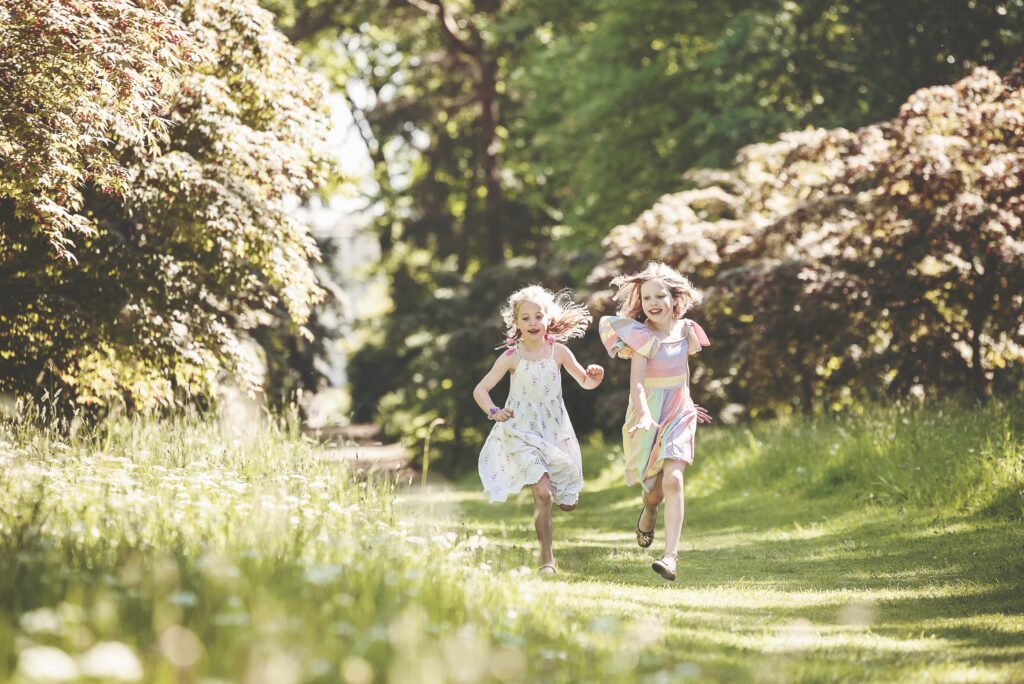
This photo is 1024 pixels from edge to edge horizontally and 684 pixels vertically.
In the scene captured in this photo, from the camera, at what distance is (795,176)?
47.4 feet

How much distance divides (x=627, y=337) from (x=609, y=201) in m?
16.9

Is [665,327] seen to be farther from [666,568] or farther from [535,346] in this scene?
[666,568]

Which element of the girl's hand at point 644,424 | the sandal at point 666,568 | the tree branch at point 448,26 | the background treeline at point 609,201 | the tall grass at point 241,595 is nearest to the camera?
the tall grass at point 241,595

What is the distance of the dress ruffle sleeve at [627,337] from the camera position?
7.74 m

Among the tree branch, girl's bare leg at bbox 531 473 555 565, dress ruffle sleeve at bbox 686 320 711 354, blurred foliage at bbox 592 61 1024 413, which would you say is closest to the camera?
girl's bare leg at bbox 531 473 555 565

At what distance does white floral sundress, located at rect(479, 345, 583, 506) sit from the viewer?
757cm

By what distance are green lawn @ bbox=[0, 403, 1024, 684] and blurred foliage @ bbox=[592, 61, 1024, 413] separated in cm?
199

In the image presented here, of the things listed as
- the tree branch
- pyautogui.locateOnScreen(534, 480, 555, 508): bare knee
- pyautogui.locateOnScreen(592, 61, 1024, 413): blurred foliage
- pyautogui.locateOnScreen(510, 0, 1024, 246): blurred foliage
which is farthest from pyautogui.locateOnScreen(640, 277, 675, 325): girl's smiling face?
the tree branch

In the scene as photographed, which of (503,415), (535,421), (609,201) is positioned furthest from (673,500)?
(609,201)

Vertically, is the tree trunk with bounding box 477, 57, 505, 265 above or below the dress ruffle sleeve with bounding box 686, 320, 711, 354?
above

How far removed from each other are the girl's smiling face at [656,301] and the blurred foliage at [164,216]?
4.02 meters

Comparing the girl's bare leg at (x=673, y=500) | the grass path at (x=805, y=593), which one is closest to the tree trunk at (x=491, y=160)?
the grass path at (x=805, y=593)

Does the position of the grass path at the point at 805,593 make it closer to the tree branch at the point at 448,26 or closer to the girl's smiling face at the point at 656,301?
the girl's smiling face at the point at 656,301

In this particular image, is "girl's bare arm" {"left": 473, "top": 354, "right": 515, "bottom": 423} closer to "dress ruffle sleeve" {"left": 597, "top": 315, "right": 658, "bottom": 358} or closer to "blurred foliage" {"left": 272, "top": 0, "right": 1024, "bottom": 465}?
"dress ruffle sleeve" {"left": 597, "top": 315, "right": 658, "bottom": 358}
